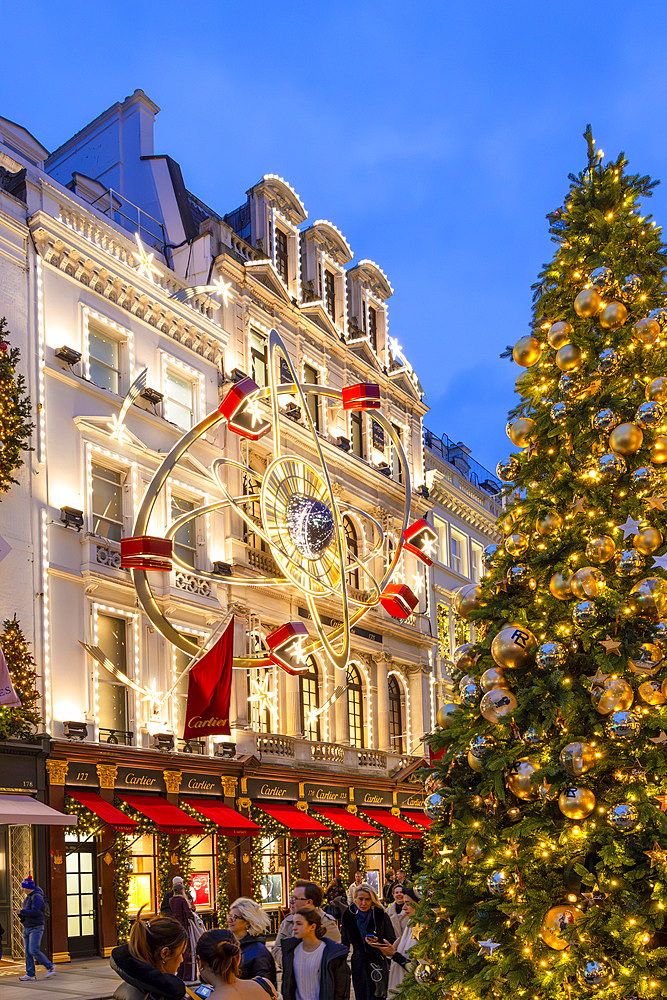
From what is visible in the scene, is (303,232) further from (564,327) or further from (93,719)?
(564,327)

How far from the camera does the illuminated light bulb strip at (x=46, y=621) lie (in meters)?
21.6

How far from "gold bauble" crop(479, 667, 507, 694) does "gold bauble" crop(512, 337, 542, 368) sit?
212 cm

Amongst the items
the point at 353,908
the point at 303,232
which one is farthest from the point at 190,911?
the point at 303,232

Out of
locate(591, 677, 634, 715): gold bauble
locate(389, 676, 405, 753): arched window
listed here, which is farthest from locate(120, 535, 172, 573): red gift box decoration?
locate(389, 676, 405, 753): arched window

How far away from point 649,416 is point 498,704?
2008 mm

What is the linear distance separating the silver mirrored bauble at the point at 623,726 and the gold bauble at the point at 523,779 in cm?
47

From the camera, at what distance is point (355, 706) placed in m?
34.3

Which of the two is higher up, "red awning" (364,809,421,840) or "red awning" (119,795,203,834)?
"red awning" (119,795,203,834)

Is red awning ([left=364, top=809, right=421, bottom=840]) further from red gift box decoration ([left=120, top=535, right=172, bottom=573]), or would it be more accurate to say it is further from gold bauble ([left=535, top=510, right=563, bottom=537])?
gold bauble ([left=535, top=510, right=563, bottom=537])

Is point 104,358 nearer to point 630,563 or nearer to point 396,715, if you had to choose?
point 396,715

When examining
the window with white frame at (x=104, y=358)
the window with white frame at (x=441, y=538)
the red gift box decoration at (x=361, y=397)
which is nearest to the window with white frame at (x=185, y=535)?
the window with white frame at (x=104, y=358)

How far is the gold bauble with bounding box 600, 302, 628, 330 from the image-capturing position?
6.84 m

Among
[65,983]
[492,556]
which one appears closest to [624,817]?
[492,556]

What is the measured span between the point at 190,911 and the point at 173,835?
8.14 m
